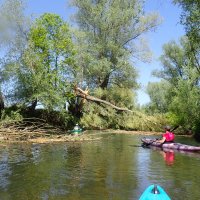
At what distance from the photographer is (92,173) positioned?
12.7 m

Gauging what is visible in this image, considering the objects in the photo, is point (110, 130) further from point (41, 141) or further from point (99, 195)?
point (99, 195)

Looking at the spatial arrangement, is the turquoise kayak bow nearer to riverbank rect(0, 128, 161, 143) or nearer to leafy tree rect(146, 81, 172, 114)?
riverbank rect(0, 128, 161, 143)

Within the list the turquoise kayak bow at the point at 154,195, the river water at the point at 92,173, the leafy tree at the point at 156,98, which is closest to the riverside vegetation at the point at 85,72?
the river water at the point at 92,173

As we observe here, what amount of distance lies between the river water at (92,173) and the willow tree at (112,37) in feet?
47.0

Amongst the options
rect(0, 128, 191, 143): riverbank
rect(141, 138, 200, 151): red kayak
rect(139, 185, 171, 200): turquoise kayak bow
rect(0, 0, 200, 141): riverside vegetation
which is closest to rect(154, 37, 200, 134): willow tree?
rect(0, 0, 200, 141): riverside vegetation

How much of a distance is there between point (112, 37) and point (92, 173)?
75.8 ft

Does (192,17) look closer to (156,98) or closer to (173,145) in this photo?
(173,145)

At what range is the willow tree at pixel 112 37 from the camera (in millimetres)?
33250

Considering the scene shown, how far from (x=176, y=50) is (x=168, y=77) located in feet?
12.0

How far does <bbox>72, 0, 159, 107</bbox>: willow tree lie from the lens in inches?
1309

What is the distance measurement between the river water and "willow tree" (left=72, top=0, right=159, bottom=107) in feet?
47.0

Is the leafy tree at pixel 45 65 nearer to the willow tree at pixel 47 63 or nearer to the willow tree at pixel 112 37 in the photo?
the willow tree at pixel 47 63

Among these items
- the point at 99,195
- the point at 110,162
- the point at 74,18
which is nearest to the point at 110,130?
the point at 74,18

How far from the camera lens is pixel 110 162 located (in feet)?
50.4
